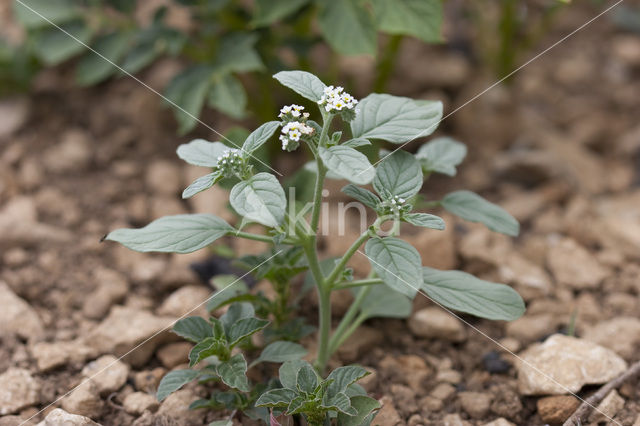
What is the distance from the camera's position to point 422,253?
6.05 feet

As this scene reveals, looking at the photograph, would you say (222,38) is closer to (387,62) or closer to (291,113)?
(387,62)

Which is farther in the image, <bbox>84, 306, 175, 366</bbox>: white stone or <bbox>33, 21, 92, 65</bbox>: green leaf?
<bbox>33, 21, 92, 65</bbox>: green leaf

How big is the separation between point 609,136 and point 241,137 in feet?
5.27

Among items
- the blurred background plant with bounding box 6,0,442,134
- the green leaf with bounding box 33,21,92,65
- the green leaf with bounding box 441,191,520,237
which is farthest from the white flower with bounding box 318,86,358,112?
the green leaf with bounding box 33,21,92,65

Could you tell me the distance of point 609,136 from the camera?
251 cm

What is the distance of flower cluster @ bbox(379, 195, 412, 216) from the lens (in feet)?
4.13

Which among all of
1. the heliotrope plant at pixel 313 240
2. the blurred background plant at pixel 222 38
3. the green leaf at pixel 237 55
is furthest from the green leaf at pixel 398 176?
the green leaf at pixel 237 55

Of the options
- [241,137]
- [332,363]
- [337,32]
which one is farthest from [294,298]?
[337,32]

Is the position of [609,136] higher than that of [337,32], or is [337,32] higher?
[337,32]

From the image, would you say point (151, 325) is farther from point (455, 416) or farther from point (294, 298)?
point (455, 416)

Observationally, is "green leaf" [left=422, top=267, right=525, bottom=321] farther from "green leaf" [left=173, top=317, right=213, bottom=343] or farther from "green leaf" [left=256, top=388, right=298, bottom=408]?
"green leaf" [left=173, top=317, right=213, bottom=343]

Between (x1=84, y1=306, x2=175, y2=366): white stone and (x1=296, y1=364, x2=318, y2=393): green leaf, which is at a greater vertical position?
(x1=296, y1=364, x2=318, y2=393): green leaf

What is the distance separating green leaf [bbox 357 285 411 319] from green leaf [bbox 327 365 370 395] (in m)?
0.35

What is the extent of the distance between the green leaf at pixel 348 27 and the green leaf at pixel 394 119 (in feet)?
1.74
